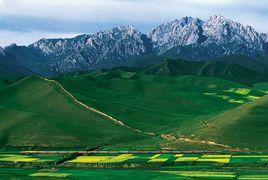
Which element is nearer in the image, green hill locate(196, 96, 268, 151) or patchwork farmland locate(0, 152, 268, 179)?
patchwork farmland locate(0, 152, 268, 179)

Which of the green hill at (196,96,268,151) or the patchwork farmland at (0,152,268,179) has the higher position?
the green hill at (196,96,268,151)

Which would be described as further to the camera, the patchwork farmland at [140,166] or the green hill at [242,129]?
the green hill at [242,129]

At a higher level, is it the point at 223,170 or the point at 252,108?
the point at 252,108

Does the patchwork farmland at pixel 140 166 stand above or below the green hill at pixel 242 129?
below

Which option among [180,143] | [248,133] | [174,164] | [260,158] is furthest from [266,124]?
[174,164]

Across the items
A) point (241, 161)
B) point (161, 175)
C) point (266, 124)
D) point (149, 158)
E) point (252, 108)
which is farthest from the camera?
point (252, 108)

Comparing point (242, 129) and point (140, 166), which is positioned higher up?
point (242, 129)

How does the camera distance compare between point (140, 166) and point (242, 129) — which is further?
point (242, 129)

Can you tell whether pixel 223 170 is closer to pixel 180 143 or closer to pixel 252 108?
pixel 180 143
